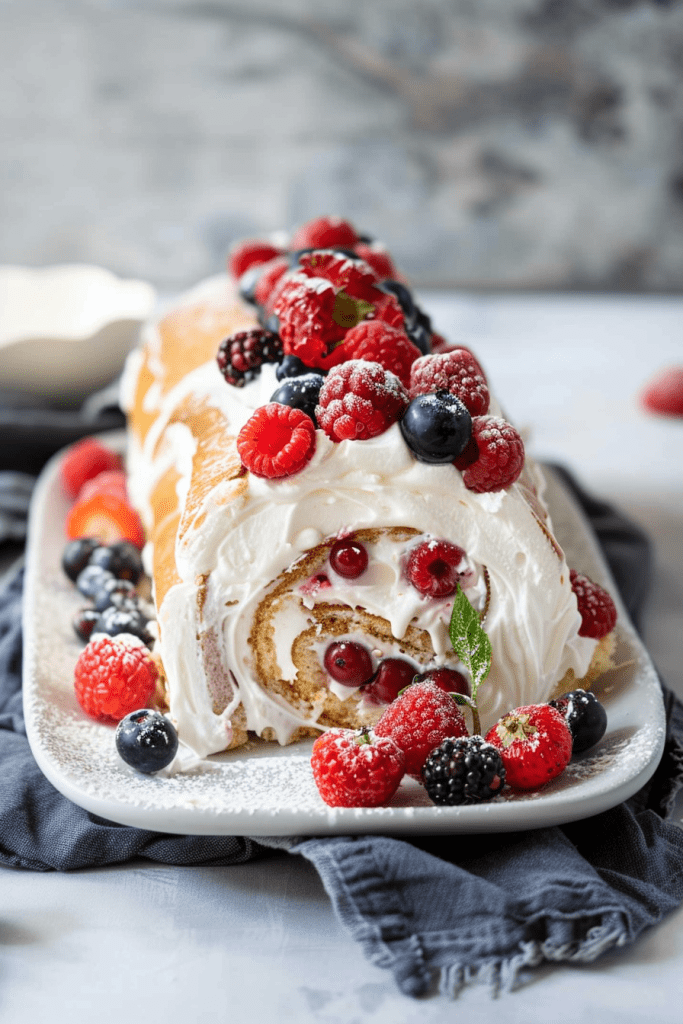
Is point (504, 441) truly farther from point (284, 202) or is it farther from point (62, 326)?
point (284, 202)

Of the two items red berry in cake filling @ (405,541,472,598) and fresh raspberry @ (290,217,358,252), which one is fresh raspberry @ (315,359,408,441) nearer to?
red berry in cake filling @ (405,541,472,598)

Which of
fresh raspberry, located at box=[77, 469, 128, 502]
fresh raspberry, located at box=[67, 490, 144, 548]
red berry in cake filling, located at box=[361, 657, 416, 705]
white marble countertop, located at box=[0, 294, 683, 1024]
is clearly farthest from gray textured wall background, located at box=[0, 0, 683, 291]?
white marble countertop, located at box=[0, 294, 683, 1024]

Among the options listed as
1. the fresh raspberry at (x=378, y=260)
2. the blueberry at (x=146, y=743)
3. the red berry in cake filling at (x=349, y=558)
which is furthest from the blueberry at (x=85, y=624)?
the fresh raspberry at (x=378, y=260)

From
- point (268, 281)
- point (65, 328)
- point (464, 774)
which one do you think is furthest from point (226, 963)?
point (65, 328)

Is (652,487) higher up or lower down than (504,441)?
lower down

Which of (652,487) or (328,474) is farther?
(652,487)

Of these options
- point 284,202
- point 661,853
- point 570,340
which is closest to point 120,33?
point 284,202

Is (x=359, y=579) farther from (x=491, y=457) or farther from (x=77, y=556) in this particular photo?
(x=77, y=556)
